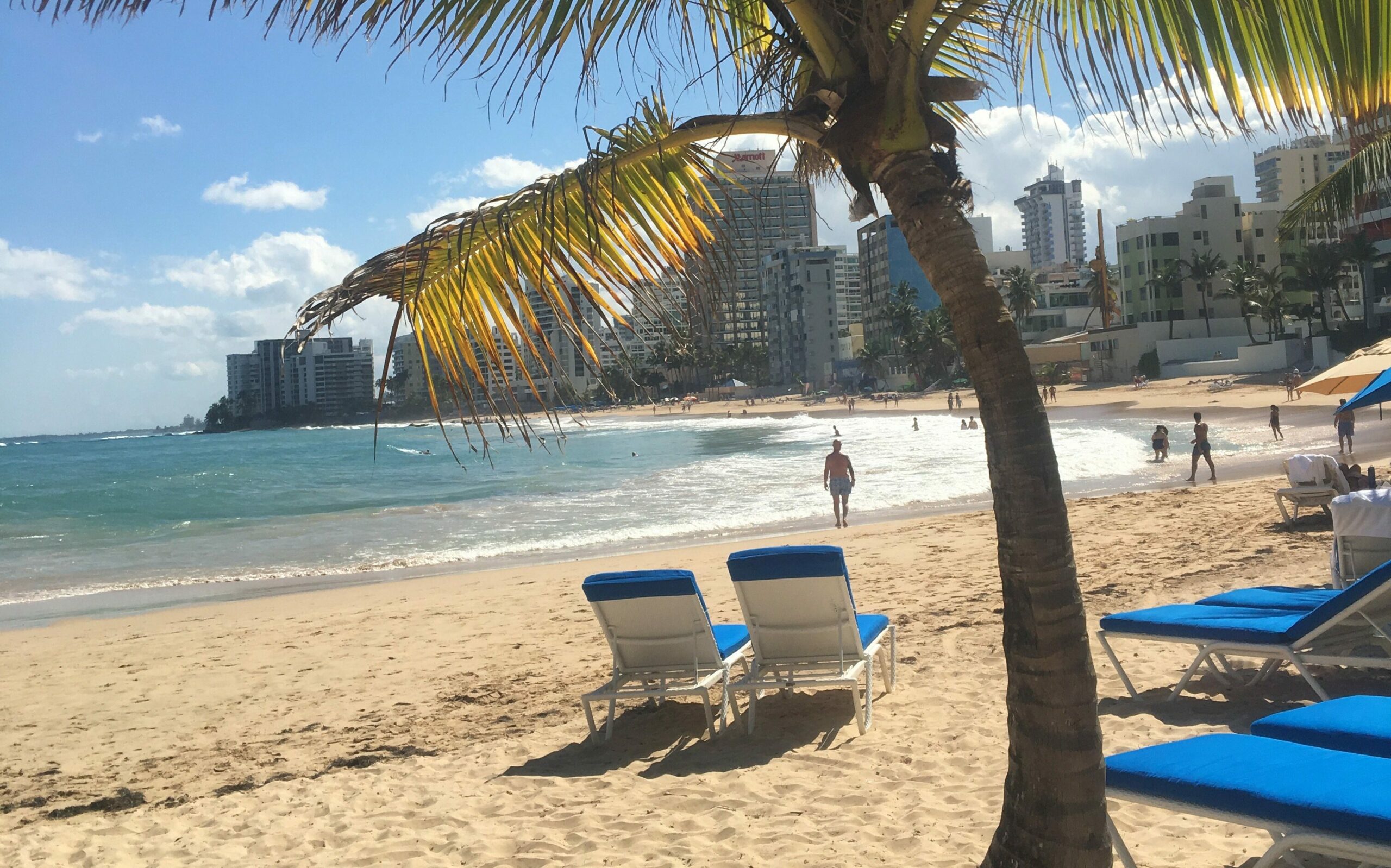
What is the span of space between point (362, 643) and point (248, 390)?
47.2 m

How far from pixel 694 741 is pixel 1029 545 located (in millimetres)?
3304

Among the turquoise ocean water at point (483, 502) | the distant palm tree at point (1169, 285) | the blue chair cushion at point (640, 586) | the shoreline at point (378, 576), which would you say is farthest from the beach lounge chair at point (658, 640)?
the distant palm tree at point (1169, 285)

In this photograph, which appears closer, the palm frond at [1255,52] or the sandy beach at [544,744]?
the palm frond at [1255,52]

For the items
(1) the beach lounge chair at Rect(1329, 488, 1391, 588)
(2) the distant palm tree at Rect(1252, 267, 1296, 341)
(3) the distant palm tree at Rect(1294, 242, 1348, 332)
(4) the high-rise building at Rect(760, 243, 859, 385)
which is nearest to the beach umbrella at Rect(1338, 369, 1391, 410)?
(1) the beach lounge chair at Rect(1329, 488, 1391, 588)

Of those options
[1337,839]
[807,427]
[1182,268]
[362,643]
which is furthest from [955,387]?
[1337,839]

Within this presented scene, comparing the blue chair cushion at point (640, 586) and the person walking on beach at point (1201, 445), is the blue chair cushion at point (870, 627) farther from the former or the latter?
the person walking on beach at point (1201, 445)

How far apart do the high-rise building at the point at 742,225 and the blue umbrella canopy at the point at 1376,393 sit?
5.24 meters

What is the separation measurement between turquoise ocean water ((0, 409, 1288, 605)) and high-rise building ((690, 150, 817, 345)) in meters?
0.65

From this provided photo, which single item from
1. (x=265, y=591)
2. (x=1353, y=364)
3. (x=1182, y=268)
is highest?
(x=1182, y=268)

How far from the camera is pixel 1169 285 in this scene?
68.9 metres

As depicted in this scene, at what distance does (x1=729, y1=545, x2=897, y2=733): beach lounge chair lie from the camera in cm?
486

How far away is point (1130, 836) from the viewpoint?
3352mm

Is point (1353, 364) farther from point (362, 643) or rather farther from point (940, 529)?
point (362, 643)

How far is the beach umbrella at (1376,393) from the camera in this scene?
21.1 feet
